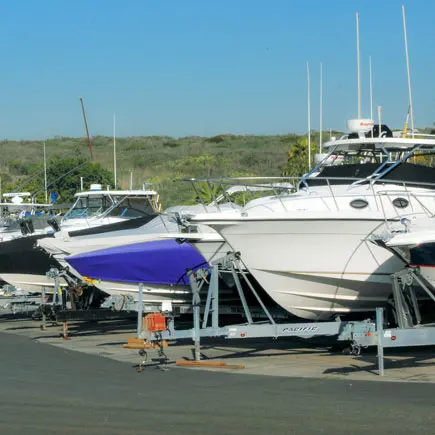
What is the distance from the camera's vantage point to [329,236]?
41.3 ft

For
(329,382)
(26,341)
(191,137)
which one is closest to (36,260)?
(26,341)

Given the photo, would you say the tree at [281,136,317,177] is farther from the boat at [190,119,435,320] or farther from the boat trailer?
the boat trailer

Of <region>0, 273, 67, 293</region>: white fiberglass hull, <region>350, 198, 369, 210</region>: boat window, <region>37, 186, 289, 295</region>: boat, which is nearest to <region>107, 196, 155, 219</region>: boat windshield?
<region>0, 273, 67, 293</region>: white fiberglass hull

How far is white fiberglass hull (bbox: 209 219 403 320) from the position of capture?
1255cm

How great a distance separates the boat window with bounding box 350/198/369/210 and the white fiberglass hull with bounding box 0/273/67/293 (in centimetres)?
797

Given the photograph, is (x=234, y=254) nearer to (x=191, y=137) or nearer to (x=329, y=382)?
(x=329, y=382)

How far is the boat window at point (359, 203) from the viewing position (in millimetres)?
13391

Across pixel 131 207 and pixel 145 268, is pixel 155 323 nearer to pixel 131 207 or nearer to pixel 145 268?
pixel 145 268

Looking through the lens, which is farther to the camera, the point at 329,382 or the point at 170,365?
the point at 170,365

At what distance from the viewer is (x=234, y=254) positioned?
505 inches

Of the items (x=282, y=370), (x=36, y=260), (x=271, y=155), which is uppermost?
(x=271, y=155)

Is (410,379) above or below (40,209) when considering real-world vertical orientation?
below

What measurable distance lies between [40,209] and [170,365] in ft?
51.2

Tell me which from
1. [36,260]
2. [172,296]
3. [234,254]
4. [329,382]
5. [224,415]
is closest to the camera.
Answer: [224,415]
